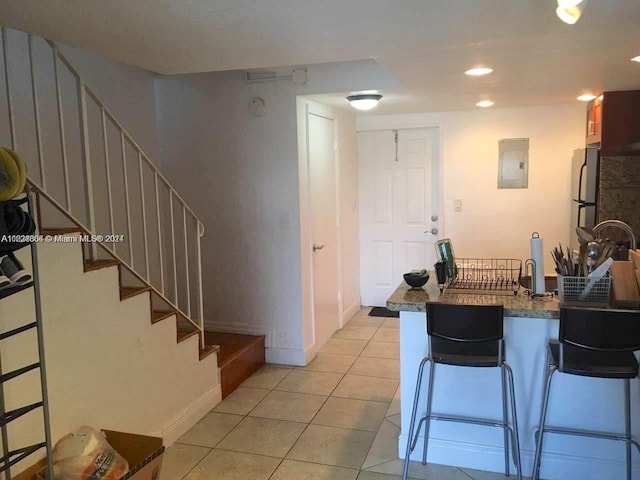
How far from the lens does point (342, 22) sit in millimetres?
2209

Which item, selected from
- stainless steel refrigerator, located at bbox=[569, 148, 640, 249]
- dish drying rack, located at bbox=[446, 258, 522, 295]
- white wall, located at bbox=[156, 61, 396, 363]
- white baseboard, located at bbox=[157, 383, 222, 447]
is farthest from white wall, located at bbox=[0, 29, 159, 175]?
stainless steel refrigerator, located at bbox=[569, 148, 640, 249]

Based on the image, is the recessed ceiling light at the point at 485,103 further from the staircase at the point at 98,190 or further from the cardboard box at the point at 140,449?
the cardboard box at the point at 140,449

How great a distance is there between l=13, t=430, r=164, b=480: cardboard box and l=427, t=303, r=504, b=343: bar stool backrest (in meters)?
1.37

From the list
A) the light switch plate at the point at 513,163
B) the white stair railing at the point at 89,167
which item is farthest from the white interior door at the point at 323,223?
the light switch plate at the point at 513,163

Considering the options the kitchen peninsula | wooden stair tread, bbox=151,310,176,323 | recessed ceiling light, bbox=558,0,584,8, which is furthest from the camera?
wooden stair tread, bbox=151,310,176,323

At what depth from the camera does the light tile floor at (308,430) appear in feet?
9.04

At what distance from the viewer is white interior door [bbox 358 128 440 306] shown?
5.43 meters

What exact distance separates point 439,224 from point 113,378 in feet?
12.1

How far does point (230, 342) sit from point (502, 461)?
2.16 metres

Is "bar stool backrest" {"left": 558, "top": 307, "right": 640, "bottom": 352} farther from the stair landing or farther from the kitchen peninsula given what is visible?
the stair landing

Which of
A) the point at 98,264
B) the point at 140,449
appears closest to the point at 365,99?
the point at 98,264

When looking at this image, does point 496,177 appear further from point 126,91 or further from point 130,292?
point 130,292

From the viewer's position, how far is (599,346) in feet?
7.22

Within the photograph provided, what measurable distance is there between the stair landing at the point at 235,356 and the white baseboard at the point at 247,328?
0.04 metres
